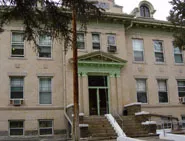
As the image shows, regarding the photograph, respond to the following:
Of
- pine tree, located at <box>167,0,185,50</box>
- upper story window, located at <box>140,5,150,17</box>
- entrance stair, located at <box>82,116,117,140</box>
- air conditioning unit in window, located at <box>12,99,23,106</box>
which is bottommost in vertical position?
entrance stair, located at <box>82,116,117,140</box>

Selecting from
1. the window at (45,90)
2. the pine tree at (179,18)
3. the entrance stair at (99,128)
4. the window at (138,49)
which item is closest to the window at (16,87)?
the window at (45,90)

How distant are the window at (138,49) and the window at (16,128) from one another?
34.3ft

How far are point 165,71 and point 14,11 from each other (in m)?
18.5

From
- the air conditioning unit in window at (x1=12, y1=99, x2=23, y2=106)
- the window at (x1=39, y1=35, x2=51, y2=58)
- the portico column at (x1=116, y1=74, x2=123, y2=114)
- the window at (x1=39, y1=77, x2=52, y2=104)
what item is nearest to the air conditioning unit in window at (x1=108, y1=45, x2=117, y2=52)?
the portico column at (x1=116, y1=74, x2=123, y2=114)

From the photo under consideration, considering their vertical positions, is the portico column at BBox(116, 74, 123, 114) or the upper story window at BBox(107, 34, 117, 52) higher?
the upper story window at BBox(107, 34, 117, 52)

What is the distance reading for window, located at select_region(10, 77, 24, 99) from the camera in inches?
749

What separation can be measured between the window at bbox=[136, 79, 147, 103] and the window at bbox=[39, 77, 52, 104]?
7112 mm

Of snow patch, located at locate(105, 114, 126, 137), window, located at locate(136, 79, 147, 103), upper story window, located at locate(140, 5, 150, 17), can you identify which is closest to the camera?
snow patch, located at locate(105, 114, 126, 137)

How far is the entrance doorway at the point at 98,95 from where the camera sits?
20.6 meters

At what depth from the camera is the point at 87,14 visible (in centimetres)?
734

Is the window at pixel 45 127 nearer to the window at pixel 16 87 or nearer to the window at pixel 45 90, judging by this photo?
the window at pixel 45 90

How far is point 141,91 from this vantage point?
2238 cm

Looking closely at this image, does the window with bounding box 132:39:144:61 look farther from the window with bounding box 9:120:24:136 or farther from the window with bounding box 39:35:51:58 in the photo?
the window with bounding box 9:120:24:136

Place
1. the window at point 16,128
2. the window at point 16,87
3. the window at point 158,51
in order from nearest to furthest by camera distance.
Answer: the window at point 16,128, the window at point 16,87, the window at point 158,51
